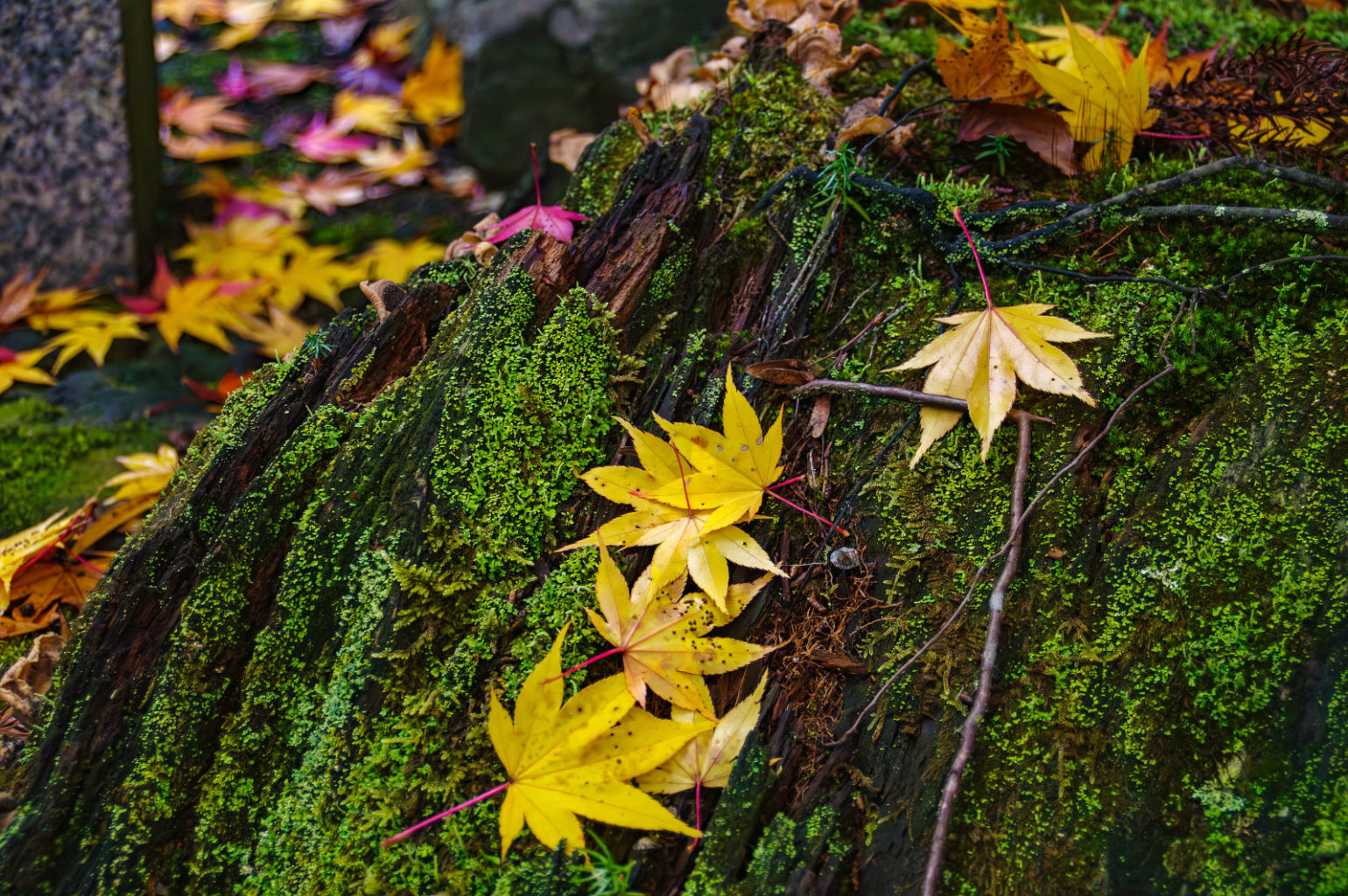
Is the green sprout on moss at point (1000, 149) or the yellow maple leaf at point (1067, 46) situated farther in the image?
the yellow maple leaf at point (1067, 46)

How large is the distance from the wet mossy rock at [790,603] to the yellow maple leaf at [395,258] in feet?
6.38

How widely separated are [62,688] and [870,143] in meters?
2.29

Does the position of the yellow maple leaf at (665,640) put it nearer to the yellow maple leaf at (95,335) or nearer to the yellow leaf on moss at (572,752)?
the yellow leaf on moss at (572,752)

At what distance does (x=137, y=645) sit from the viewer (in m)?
1.61

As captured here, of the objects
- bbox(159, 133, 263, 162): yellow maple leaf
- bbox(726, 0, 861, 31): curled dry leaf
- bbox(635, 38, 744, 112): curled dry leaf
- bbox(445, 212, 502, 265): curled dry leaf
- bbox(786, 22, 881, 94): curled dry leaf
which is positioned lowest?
bbox(159, 133, 263, 162): yellow maple leaf

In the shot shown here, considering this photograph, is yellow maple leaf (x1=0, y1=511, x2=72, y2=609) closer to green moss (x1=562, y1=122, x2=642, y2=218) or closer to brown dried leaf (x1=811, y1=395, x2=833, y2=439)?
green moss (x1=562, y1=122, x2=642, y2=218)

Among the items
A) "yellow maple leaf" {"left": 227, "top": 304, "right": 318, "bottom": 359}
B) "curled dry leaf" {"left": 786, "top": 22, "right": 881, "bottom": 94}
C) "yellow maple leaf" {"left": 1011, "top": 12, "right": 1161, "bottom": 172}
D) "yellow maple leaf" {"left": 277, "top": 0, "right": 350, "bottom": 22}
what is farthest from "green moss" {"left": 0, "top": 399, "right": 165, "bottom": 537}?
"yellow maple leaf" {"left": 277, "top": 0, "right": 350, "bottom": 22}

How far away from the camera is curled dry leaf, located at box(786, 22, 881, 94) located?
7.41 feet

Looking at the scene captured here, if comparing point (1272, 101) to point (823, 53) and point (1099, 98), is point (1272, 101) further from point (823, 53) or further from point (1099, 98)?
point (823, 53)

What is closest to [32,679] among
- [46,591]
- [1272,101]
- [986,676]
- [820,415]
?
[46,591]

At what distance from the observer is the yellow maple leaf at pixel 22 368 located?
3000 millimetres

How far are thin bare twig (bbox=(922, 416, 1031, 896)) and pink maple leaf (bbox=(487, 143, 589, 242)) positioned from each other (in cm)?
121

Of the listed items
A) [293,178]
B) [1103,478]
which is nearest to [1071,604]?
[1103,478]

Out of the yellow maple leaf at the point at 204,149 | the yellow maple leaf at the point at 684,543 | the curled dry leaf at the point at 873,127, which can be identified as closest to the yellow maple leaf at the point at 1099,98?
the curled dry leaf at the point at 873,127
